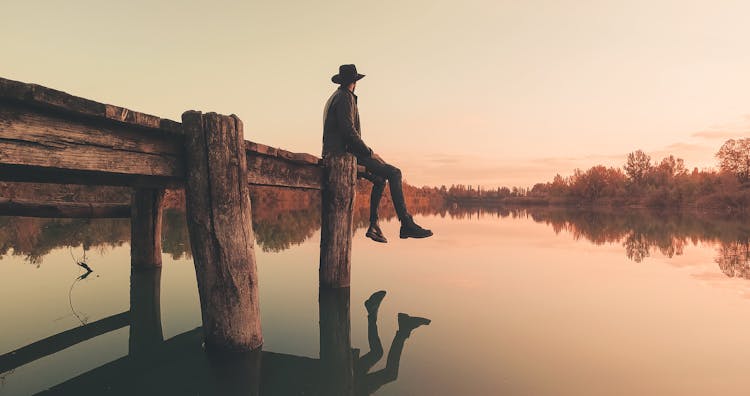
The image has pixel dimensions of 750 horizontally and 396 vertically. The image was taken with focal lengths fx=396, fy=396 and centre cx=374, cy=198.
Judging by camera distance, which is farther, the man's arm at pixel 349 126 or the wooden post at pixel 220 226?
the man's arm at pixel 349 126

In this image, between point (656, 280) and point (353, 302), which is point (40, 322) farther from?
point (656, 280)

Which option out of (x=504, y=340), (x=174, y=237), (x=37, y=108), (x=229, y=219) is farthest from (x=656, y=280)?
(x=174, y=237)

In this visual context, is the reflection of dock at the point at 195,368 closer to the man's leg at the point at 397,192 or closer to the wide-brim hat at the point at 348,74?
the man's leg at the point at 397,192

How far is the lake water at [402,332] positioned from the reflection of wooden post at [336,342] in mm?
32

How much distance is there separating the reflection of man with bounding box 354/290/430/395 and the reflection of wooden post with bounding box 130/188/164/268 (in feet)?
16.6

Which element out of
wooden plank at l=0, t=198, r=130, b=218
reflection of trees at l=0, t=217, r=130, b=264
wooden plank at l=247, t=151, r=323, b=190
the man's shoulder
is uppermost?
the man's shoulder

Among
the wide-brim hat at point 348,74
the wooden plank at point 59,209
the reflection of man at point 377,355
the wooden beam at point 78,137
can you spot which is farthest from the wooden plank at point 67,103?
the wooden plank at point 59,209

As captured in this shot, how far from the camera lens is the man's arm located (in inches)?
240

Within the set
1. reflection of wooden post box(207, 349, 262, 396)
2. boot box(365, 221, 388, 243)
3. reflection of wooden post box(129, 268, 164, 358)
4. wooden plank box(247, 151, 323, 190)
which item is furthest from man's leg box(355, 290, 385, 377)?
reflection of wooden post box(129, 268, 164, 358)

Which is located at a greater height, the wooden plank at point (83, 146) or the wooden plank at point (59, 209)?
the wooden plank at point (83, 146)

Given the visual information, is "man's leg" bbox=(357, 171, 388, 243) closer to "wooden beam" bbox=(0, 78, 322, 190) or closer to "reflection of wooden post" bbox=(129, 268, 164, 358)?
"reflection of wooden post" bbox=(129, 268, 164, 358)

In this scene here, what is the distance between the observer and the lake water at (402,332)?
140 inches

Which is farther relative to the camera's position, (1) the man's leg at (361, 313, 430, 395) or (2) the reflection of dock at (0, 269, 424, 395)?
(1) the man's leg at (361, 313, 430, 395)

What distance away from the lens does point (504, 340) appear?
4.70 meters
